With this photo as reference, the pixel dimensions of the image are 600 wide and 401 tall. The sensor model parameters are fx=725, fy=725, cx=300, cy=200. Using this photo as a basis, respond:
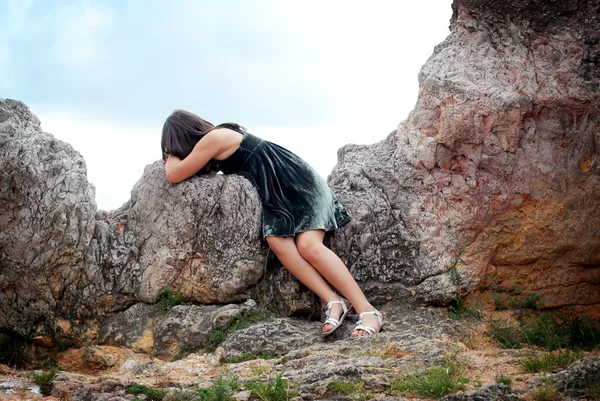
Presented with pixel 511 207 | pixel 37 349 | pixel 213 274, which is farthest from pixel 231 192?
pixel 511 207

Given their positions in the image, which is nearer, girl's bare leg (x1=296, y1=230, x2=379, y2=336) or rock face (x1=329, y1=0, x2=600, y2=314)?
girl's bare leg (x1=296, y1=230, x2=379, y2=336)

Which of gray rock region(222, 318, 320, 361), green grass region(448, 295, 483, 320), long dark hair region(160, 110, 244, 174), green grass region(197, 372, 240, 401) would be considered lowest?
green grass region(197, 372, 240, 401)

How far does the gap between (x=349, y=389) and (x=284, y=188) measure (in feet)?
8.11

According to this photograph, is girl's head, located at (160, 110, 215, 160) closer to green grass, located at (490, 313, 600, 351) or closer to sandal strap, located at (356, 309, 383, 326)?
sandal strap, located at (356, 309, 383, 326)

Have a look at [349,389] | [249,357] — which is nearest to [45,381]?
[249,357]

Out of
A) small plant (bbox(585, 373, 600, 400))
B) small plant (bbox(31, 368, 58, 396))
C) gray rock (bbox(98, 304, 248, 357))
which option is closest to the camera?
small plant (bbox(585, 373, 600, 400))

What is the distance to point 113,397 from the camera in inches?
172

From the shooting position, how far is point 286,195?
6309mm

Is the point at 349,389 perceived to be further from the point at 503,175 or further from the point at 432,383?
the point at 503,175

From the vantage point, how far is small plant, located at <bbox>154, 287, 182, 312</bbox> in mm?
6059

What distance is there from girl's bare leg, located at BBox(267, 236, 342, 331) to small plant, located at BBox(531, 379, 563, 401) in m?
2.30

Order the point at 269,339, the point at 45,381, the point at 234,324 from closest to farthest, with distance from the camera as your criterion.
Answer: the point at 45,381 < the point at 269,339 < the point at 234,324

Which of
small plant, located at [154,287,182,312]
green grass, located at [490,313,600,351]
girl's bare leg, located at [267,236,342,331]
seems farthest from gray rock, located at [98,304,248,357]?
green grass, located at [490,313,600,351]

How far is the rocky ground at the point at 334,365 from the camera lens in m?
4.16
